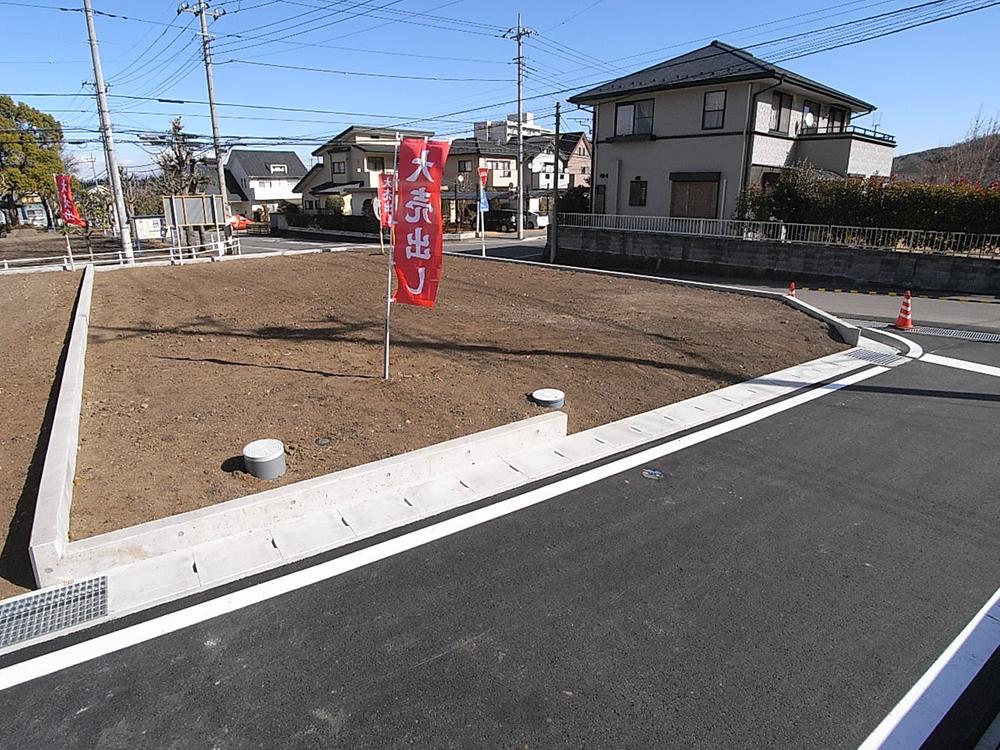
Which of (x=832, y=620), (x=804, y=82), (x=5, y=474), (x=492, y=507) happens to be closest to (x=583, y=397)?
(x=492, y=507)

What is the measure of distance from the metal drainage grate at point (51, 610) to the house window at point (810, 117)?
2705cm

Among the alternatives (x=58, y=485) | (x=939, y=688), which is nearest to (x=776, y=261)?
(x=939, y=688)

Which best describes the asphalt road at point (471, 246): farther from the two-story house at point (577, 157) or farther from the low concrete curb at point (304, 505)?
the low concrete curb at point (304, 505)

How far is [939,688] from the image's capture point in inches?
112

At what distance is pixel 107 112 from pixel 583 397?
75.4ft

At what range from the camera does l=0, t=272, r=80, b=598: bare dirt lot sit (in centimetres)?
388

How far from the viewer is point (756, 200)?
64.7 feet

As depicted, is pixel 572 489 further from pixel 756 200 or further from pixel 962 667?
pixel 756 200

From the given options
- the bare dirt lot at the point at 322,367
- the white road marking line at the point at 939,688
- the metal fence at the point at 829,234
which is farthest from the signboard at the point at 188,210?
the white road marking line at the point at 939,688

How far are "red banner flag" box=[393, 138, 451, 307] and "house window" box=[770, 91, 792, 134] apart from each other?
20261mm

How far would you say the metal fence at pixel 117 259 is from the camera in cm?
1932

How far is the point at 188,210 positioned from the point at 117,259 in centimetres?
333

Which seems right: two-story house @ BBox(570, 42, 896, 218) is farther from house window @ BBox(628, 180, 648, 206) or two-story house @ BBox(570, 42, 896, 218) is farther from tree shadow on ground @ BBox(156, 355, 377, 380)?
tree shadow on ground @ BBox(156, 355, 377, 380)

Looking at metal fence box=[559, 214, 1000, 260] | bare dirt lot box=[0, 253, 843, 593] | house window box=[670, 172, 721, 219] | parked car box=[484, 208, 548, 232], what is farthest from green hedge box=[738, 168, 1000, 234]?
parked car box=[484, 208, 548, 232]
